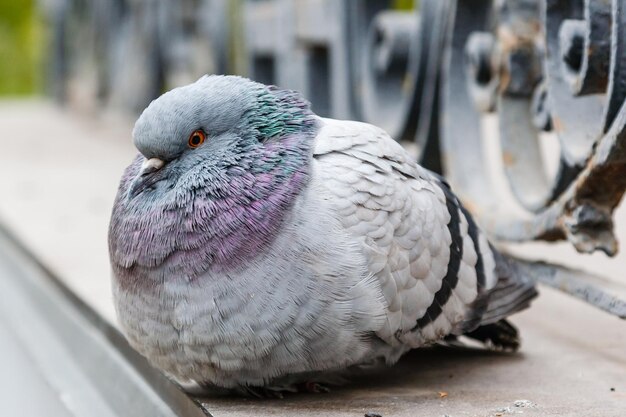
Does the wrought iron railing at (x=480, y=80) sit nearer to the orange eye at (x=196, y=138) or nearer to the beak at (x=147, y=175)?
the orange eye at (x=196, y=138)

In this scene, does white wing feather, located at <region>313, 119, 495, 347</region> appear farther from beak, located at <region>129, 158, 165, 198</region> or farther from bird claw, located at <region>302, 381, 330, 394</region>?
beak, located at <region>129, 158, 165, 198</region>

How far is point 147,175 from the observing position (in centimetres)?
254

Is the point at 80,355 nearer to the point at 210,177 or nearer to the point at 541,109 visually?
the point at 210,177

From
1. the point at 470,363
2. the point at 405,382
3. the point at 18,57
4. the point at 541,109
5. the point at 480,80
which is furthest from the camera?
the point at 18,57

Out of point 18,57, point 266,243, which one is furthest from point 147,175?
point 18,57

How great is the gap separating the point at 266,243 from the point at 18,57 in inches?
708

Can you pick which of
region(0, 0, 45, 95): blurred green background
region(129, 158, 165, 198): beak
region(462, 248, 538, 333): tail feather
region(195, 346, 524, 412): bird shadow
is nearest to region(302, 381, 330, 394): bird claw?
region(195, 346, 524, 412): bird shadow

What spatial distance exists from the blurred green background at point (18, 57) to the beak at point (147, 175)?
16577 millimetres

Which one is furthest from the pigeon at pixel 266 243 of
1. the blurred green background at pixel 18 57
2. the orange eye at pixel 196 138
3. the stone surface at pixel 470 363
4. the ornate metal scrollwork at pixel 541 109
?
the blurred green background at pixel 18 57

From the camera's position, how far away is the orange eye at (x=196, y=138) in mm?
2518

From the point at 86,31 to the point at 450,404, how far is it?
10.6m

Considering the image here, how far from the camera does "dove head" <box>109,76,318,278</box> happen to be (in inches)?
96.3

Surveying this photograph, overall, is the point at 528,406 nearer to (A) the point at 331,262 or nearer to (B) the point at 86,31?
(A) the point at 331,262

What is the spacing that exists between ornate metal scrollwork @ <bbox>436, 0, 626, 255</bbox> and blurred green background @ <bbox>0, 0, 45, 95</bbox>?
15363mm
